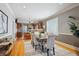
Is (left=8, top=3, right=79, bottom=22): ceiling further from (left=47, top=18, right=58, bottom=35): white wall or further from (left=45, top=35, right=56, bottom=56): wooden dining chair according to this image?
(left=45, top=35, right=56, bottom=56): wooden dining chair

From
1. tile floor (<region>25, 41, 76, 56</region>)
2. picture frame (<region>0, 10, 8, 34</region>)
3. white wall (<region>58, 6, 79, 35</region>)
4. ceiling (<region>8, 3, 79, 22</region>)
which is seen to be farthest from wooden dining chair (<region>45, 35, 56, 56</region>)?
picture frame (<region>0, 10, 8, 34</region>)

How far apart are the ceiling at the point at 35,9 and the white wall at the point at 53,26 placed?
170 millimetres

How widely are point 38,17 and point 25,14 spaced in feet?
1.06

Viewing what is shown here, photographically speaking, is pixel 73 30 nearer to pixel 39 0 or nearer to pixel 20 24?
pixel 39 0

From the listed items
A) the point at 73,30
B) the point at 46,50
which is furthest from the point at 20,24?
the point at 73,30

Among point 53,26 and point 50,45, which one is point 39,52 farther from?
point 53,26

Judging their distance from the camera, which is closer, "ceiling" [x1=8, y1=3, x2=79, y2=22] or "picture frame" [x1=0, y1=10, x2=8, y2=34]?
"picture frame" [x1=0, y1=10, x2=8, y2=34]

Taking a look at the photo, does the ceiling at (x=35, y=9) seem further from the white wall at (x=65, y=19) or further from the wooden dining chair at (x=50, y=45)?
the wooden dining chair at (x=50, y=45)

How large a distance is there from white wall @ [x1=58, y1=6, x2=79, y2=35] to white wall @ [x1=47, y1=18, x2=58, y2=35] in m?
0.10

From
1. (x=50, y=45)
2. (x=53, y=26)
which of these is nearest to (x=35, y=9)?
(x=53, y=26)

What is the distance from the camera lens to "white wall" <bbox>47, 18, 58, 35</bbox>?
277 cm

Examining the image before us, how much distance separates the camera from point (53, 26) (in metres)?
2.83

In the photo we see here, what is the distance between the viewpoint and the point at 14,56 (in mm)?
2635

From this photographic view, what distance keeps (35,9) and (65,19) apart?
753 mm
